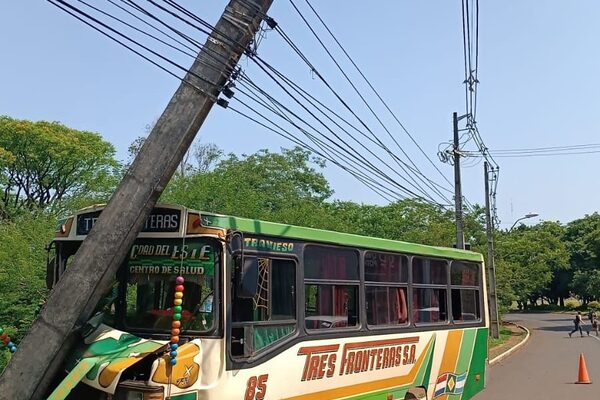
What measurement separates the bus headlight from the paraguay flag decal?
5.33m

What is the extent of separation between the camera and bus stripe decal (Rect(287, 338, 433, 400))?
23.4 ft

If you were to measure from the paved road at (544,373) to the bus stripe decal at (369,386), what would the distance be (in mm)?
4950

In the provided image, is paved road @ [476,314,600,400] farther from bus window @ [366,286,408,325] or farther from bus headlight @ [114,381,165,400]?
bus headlight @ [114,381,165,400]

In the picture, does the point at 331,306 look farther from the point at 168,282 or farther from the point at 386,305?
the point at 168,282

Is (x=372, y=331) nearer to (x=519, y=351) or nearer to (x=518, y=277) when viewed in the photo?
(x=519, y=351)

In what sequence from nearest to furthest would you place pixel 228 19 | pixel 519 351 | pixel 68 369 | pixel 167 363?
pixel 167 363, pixel 68 369, pixel 228 19, pixel 519 351

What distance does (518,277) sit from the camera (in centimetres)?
3778

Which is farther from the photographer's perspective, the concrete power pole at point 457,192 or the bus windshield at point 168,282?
the concrete power pole at point 457,192

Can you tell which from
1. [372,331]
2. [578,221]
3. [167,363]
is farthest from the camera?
[578,221]

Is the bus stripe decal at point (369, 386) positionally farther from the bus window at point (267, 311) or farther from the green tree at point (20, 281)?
the green tree at point (20, 281)

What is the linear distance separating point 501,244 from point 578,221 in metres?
41.3

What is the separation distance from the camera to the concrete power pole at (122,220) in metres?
5.54

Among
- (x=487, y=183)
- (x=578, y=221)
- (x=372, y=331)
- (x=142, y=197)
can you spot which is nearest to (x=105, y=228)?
(x=142, y=197)

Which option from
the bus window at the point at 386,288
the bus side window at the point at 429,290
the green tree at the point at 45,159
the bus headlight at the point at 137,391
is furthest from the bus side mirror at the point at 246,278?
the green tree at the point at 45,159
